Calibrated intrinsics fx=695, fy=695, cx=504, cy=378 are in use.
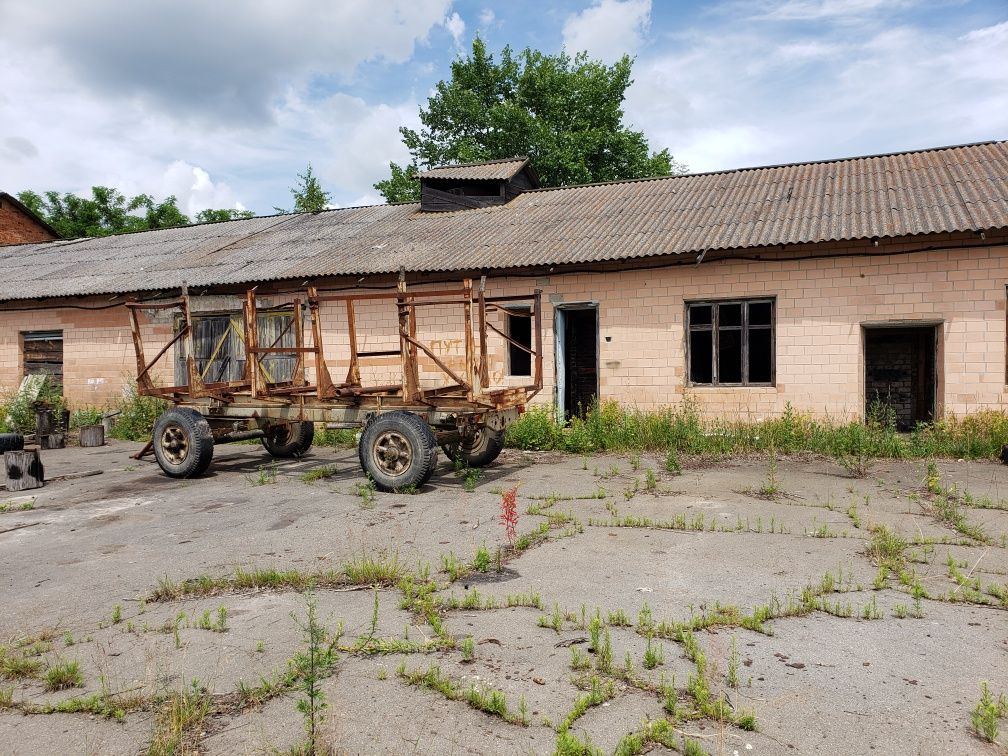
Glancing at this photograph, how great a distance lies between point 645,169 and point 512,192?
14.0 m

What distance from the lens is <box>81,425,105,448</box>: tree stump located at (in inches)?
498

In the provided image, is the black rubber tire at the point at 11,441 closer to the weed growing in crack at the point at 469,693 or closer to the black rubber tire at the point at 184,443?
the black rubber tire at the point at 184,443

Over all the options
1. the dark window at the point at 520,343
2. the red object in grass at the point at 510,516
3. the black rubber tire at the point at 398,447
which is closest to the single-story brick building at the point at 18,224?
the dark window at the point at 520,343

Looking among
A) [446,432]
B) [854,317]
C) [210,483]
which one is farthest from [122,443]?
[854,317]

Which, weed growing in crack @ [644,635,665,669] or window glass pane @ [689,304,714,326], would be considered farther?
Answer: window glass pane @ [689,304,714,326]

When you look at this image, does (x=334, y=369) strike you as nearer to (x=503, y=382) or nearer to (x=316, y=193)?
(x=503, y=382)

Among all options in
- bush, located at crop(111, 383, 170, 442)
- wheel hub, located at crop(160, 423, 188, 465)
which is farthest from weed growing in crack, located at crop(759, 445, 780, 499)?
bush, located at crop(111, 383, 170, 442)

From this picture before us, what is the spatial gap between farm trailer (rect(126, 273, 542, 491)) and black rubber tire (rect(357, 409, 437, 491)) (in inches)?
0.4

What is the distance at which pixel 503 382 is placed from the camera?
12.3m

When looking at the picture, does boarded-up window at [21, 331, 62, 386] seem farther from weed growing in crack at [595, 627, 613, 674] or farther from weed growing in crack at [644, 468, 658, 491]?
weed growing in crack at [595, 627, 613, 674]

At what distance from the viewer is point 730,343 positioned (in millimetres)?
11211

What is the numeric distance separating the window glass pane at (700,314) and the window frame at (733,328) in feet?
0.10

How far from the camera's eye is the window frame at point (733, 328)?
1045 cm

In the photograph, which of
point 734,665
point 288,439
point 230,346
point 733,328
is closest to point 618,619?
point 734,665
